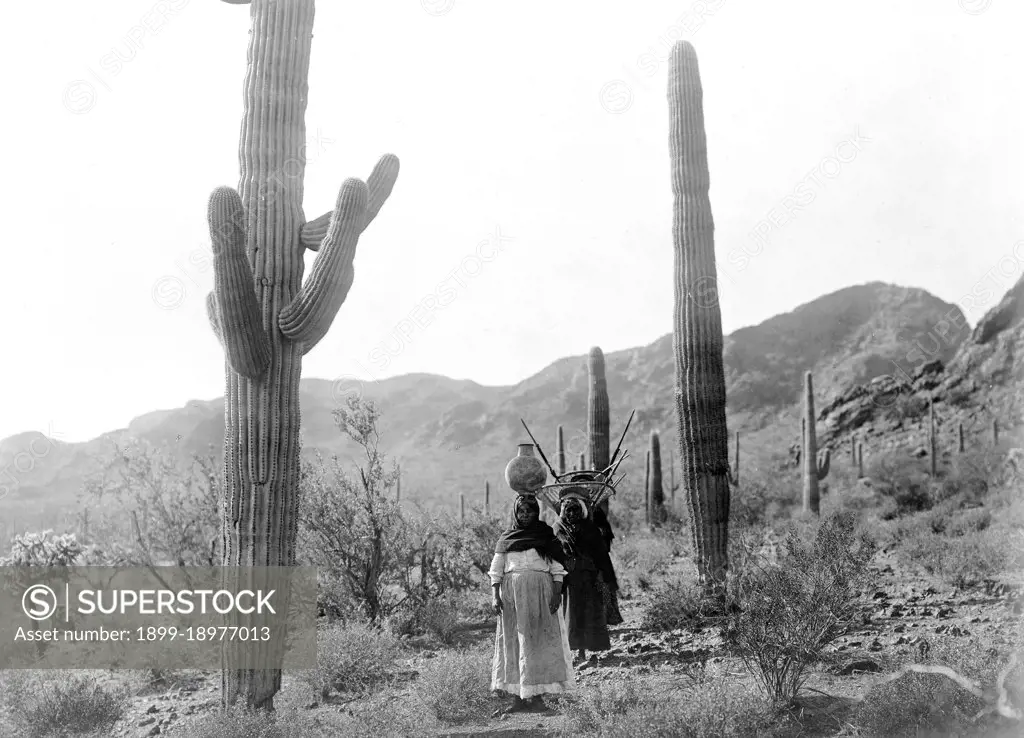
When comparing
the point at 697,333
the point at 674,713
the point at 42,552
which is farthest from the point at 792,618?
the point at 42,552

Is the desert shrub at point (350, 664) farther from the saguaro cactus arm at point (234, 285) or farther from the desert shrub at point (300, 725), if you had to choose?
the saguaro cactus arm at point (234, 285)

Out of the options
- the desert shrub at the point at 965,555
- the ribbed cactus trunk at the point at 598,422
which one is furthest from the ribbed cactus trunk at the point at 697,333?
the ribbed cactus trunk at the point at 598,422

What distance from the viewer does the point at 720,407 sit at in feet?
33.4

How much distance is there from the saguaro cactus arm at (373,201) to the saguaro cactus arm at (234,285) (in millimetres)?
659

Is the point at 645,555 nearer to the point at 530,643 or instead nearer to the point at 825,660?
the point at 825,660

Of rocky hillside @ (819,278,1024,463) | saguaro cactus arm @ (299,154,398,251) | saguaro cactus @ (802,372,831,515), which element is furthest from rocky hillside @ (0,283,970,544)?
saguaro cactus arm @ (299,154,398,251)

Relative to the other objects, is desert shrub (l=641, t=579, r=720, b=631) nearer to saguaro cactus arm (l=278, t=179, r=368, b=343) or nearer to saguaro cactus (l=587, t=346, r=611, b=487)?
saguaro cactus arm (l=278, t=179, r=368, b=343)

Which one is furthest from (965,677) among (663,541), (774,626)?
(663,541)

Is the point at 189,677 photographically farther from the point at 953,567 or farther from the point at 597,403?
the point at 953,567

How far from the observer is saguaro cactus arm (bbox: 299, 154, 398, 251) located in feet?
24.4

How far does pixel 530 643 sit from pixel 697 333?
188 inches

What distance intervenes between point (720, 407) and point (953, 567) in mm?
3836

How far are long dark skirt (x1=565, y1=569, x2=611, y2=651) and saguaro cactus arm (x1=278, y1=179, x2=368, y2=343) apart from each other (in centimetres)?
322

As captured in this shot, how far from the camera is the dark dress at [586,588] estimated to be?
8.02 m
